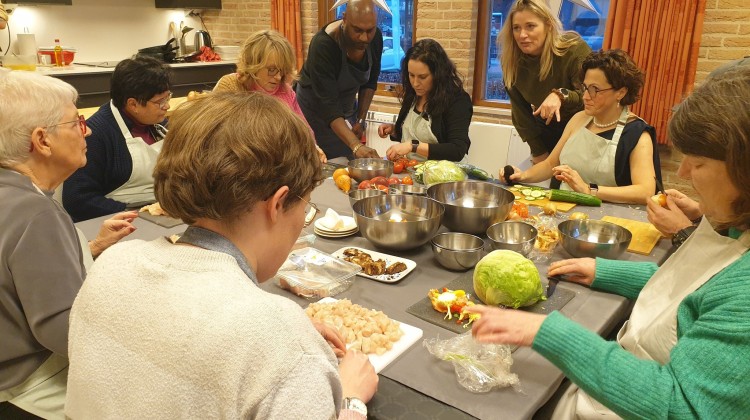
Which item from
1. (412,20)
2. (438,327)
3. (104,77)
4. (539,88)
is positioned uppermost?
(412,20)

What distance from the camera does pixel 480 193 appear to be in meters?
2.40

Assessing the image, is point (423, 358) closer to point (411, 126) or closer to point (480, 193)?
point (480, 193)

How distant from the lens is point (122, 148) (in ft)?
8.64

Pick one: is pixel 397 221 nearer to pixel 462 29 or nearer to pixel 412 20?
pixel 462 29

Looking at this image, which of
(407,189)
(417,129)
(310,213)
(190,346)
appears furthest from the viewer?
(417,129)

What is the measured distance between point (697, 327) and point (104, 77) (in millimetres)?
5627

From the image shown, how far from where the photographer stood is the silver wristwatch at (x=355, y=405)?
107 cm

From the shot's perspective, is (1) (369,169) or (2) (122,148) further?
(1) (369,169)

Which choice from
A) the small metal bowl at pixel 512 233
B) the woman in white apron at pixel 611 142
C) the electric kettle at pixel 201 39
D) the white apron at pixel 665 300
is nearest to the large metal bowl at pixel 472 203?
the small metal bowl at pixel 512 233

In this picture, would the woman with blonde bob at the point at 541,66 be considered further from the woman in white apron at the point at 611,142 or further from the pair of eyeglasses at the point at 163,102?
the pair of eyeglasses at the point at 163,102

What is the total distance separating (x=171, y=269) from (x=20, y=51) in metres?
5.78

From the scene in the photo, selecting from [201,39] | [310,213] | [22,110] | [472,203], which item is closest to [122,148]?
[310,213]

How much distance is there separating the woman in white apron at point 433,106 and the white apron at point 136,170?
1.36m

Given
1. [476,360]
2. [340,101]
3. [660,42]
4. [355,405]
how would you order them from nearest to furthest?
[355,405] → [476,360] → [660,42] → [340,101]
